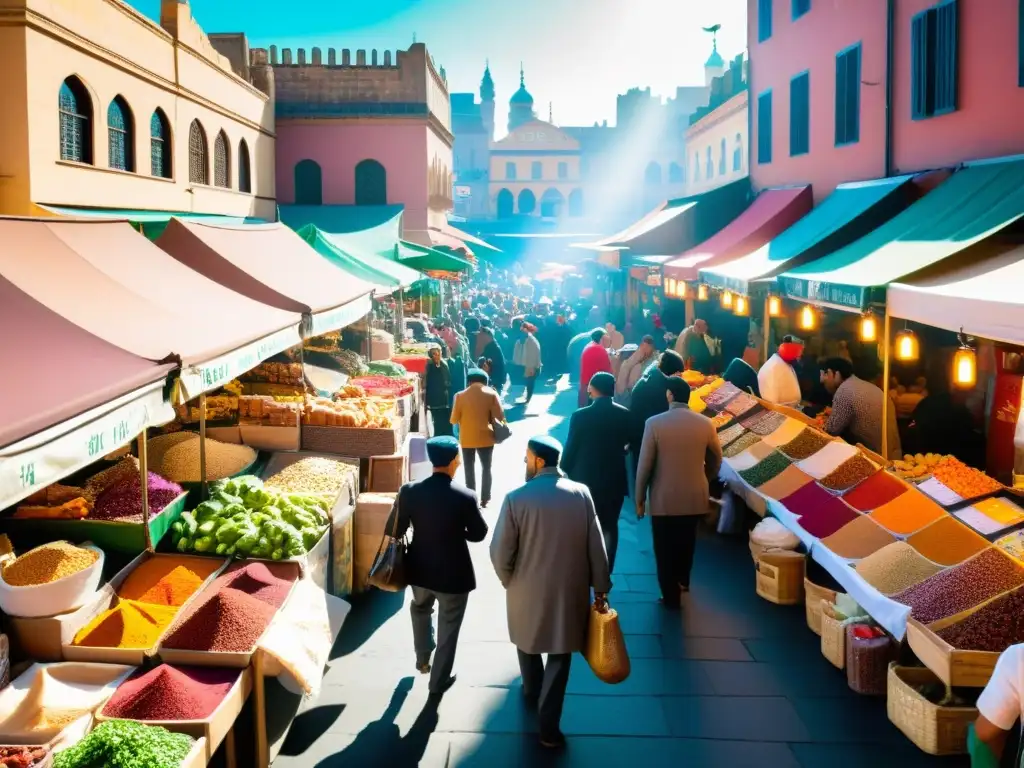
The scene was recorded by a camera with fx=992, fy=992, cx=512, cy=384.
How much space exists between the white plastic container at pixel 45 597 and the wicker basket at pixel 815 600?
188 inches

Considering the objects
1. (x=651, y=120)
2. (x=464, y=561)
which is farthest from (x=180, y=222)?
(x=651, y=120)

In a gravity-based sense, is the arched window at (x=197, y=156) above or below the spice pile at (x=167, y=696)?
above

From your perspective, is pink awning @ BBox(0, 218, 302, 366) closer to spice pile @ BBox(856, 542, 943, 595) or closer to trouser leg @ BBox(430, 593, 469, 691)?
trouser leg @ BBox(430, 593, 469, 691)

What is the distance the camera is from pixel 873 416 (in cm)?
897

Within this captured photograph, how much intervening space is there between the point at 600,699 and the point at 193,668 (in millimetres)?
2509

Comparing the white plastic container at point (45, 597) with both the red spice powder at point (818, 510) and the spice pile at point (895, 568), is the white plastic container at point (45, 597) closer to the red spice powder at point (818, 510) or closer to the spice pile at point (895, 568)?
the spice pile at point (895, 568)

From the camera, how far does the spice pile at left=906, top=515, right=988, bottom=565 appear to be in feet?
20.3

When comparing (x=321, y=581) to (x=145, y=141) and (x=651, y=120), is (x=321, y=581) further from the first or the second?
(x=651, y=120)

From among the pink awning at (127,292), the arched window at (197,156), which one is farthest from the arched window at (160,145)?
the pink awning at (127,292)

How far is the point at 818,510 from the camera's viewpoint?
7.77 m

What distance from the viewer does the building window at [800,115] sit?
610 inches

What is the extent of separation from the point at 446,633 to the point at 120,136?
1240 centimetres

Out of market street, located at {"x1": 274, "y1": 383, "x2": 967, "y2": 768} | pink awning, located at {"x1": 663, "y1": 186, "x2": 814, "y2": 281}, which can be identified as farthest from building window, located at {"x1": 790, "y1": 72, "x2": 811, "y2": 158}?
market street, located at {"x1": 274, "y1": 383, "x2": 967, "y2": 768}

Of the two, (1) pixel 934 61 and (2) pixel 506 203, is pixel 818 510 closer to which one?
(1) pixel 934 61
